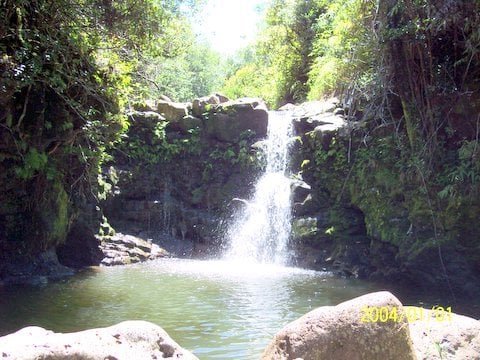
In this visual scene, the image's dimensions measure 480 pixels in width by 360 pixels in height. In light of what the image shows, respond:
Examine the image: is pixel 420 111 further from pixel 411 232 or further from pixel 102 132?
pixel 102 132

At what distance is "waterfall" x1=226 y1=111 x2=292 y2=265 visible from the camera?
1234 cm

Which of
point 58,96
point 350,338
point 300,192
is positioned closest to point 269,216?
point 300,192

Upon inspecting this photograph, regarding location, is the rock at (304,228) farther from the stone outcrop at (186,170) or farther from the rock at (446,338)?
the rock at (446,338)

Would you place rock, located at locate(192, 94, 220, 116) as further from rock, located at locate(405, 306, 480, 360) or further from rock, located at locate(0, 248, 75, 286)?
rock, located at locate(405, 306, 480, 360)

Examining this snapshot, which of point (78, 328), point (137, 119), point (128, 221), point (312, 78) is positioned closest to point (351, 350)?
point (78, 328)

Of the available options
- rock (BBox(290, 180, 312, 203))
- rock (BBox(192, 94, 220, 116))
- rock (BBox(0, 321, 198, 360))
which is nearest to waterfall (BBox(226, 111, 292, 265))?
rock (BBox(290, 180, 312, 203))

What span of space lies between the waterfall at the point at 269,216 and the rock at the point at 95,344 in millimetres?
8796

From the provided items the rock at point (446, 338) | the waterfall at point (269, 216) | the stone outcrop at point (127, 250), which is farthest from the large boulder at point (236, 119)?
the rock at point (446, 338)

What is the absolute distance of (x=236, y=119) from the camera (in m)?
14.3

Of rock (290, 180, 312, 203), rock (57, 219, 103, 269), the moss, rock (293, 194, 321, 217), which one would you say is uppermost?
rock (290, 180, 312, 203)

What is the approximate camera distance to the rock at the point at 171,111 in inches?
579

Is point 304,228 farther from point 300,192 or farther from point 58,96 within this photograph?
point 58,96

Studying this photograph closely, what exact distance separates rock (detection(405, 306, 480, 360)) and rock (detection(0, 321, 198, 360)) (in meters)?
1.97

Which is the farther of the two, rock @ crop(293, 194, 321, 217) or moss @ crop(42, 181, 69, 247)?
rock @ crop(293, 194, 321, 217)
